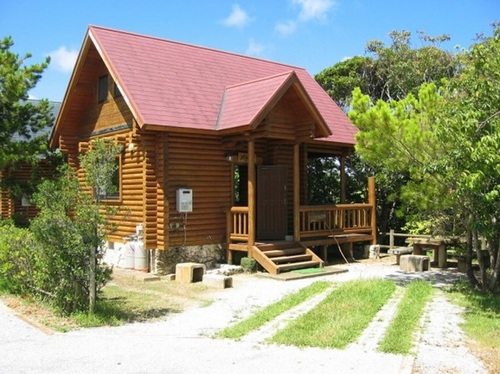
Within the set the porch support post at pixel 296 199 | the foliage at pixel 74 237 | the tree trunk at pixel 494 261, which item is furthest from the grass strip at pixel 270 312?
the tree trunk at pixel 494 261

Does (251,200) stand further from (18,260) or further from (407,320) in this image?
(407,320)

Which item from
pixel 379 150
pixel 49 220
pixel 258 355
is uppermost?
pixel 379 150

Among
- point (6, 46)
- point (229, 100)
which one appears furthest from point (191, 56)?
point (6, 46)

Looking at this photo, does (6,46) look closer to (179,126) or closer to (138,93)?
(138,93)

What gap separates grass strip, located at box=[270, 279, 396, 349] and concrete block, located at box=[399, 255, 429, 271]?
2864 millimetres

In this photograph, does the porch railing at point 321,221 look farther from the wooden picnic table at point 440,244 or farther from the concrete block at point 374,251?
the wooden picnic table at point 440,244

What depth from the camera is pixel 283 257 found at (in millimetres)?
13625

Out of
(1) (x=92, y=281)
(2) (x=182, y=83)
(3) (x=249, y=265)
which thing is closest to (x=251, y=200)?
(3) (x=249, y=265)

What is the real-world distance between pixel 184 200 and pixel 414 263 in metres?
6.18

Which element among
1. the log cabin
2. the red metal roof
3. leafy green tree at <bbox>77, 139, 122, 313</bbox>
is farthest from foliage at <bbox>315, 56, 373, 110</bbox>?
leafy green tree at <bbox>77, 139, 122, 313</bbox>

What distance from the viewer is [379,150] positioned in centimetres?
1077

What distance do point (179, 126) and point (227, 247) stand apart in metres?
3.68

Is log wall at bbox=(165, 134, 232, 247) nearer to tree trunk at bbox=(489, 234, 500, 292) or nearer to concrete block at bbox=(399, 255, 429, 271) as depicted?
concrete block at bbox=(399, 255, 429, 271)

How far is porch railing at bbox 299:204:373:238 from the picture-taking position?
592 inches
